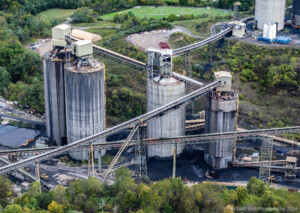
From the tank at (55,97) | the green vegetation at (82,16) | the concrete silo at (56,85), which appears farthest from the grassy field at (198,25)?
the tank at (55,97)

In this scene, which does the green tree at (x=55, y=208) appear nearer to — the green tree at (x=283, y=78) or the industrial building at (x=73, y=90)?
the industrial building at (x=73, y=90)

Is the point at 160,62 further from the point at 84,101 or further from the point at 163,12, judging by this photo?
the point at 163,12

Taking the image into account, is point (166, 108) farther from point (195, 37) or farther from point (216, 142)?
point (195, 37)

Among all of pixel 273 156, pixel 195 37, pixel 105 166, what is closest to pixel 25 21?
pixel 195 37

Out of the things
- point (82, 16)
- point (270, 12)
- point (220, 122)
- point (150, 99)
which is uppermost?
point (270, 12)

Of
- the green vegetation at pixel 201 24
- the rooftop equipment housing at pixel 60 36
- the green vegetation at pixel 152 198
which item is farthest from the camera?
the green vegetation at pixel 201 24

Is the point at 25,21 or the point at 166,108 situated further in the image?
the point at 25,21

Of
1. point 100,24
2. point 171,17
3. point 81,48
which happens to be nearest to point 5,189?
point 81,48
